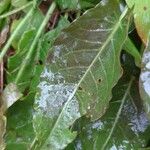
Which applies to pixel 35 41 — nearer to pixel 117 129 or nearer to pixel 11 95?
pixel 11 95

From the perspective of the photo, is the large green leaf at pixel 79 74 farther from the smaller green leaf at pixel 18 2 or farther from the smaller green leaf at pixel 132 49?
the smaller green leaf at pixel 18 2

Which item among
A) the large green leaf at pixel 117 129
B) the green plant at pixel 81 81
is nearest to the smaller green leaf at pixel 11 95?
the green plant at pixel 81 81

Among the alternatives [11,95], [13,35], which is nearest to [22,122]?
[11,95]

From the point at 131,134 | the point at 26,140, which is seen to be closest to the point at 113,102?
the point at 131,134

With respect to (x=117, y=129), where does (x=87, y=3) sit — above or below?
above

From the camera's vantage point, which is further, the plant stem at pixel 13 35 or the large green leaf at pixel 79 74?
the plant stem at pixel 13 35

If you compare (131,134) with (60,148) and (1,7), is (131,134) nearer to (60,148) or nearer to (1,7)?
(60,148)

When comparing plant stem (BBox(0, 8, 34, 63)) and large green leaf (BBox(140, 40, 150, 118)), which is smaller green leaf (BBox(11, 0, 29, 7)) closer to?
plant stem (BBox(0, 8, 34, 63))
